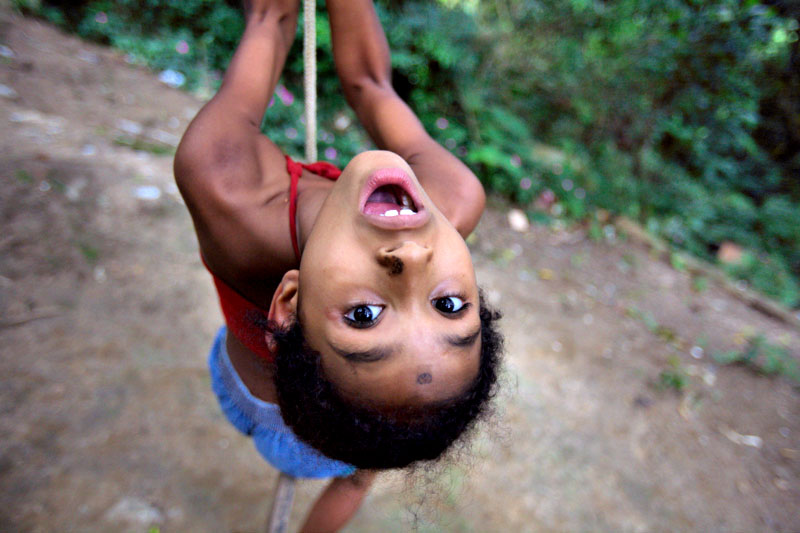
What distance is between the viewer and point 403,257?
0.89 metres

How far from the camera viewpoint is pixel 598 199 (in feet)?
16.8

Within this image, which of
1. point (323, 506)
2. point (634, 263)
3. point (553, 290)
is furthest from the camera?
point (634, 263)

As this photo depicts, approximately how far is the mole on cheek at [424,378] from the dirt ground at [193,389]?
51cm

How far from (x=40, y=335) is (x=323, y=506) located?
1.71 meters

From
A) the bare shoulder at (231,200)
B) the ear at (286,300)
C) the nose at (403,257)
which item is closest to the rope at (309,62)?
the bare shoulder at (231,200)

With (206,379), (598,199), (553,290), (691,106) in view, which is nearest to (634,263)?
(598,199)

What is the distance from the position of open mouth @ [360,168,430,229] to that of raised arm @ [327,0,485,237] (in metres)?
0.24

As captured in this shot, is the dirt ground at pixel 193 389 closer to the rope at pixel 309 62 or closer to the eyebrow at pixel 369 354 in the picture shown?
the eyebrow at pixel 369 354

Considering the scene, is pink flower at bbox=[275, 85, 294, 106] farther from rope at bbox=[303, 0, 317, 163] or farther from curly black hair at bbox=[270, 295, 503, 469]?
curly black hair at bbox=[270, 295, 503, 469]

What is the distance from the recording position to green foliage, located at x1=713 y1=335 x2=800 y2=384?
11.6 ft

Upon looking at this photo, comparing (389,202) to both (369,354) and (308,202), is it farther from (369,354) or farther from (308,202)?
(369,354)

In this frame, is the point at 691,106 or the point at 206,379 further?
the point at 691,106

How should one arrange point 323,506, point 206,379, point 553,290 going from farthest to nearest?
point 553,290 → point 206,379 → point 323,506

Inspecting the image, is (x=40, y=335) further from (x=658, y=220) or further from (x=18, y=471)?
(x=658, y=220)
